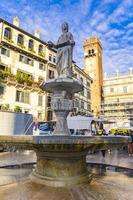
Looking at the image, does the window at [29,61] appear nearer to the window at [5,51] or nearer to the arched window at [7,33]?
the window at [5,51]

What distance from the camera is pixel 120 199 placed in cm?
470

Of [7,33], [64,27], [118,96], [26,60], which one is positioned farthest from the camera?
[118,96]

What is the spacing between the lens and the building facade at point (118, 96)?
61994 millimetres

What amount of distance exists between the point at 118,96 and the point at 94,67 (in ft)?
39.6

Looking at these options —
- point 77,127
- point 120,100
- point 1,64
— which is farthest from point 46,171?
point 120,100

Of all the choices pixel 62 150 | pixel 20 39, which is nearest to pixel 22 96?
pixel 20 39

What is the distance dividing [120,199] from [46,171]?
213cm

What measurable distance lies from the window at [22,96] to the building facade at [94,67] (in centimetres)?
3306

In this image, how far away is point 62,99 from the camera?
7715mm

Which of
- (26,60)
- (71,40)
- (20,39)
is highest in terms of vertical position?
(20,39)

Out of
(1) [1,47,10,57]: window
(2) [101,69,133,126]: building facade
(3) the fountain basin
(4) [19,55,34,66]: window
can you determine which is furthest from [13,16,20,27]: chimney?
(2) [101,69,133,126]: building facade

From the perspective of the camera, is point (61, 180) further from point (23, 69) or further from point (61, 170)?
point (23, 69)

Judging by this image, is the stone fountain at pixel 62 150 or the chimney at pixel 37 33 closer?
the stone fountain at pixel 62 150

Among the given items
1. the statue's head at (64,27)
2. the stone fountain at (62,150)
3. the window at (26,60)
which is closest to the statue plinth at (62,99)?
the stone fountain at (62,150)
